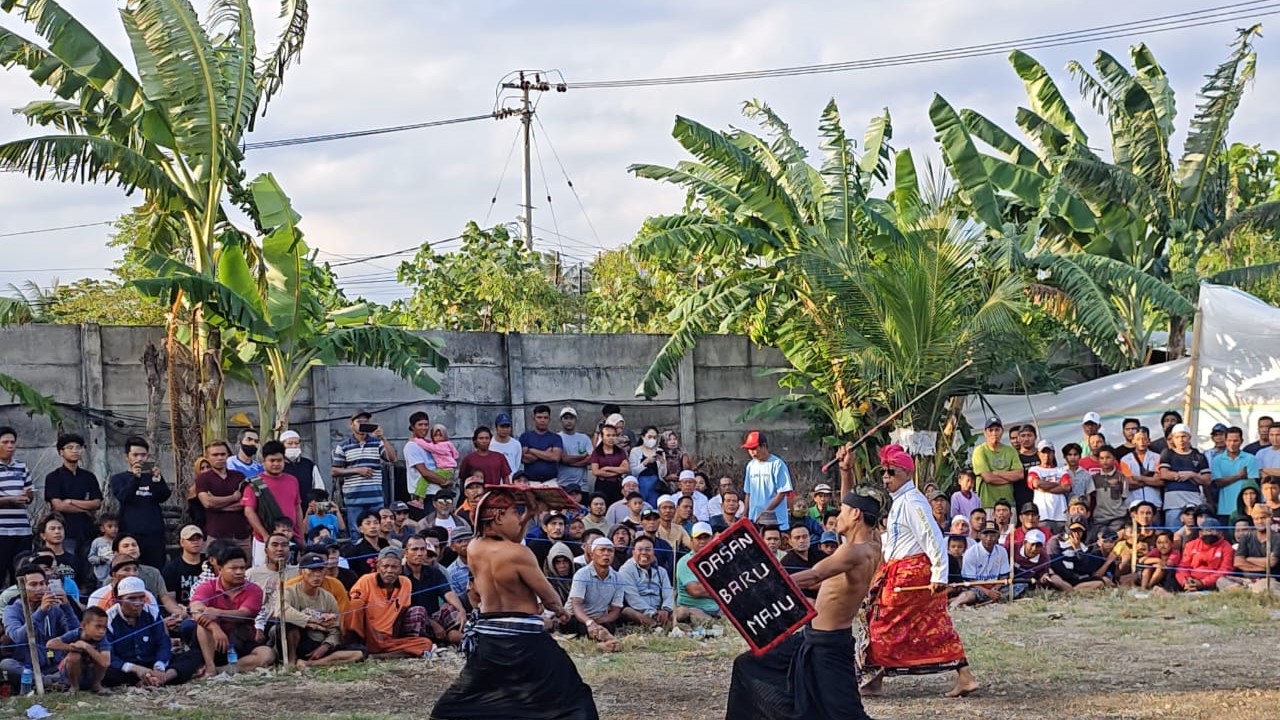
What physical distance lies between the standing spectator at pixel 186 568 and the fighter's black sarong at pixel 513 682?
4.63 meters

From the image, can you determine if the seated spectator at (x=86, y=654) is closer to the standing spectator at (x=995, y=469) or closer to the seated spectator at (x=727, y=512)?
the seated spectator at (x=727, y=512)

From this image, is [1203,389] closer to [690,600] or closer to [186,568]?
[690,600]

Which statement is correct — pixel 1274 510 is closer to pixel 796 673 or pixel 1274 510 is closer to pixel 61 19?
pixel 796 673

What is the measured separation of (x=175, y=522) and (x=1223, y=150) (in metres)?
13.4

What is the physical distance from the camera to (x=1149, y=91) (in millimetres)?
19453

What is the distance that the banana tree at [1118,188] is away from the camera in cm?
1836

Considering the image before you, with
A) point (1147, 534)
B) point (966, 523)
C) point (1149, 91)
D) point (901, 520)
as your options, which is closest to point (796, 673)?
point (901, 520)

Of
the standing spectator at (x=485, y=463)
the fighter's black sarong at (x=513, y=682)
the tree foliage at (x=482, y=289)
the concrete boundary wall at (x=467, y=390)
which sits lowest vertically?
the fighter's black sarong at (x=513, y=682)

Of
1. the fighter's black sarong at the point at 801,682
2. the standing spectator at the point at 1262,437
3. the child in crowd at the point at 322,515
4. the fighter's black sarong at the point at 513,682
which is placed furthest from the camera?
the standing spectator at the point at 1262,437

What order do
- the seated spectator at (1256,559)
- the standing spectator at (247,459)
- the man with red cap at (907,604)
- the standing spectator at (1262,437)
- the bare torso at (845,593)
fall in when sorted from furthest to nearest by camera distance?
the standing spectator at (1262,437) < the seated spectator at (1256,559) < the standing spectator at (247,459) < the man with red cap at (907,604) < the bare torso at (845,593)

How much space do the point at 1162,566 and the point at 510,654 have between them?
953 centimetres

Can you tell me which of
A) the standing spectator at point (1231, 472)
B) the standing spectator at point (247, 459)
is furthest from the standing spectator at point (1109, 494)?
Result: the standing spectator at point (247, 459)

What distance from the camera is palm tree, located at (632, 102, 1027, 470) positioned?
16.9m

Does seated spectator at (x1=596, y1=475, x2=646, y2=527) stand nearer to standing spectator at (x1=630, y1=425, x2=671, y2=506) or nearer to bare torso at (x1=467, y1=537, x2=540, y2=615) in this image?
standing spectator at (x1=630, y1=425, x2=671, y2=506)
